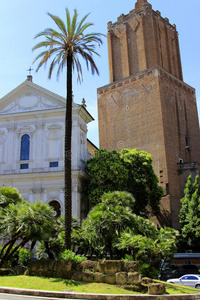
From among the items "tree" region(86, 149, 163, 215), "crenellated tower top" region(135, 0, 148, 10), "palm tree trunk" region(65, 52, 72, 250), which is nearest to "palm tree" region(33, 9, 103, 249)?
"palm tree trunk" region(65, 52, 72, 250)

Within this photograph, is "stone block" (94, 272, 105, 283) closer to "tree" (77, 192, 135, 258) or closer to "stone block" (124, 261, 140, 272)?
"stone block" (124, 261, 140, 272)

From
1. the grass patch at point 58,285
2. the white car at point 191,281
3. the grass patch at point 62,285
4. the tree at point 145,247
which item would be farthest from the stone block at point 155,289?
the white car at point 191,281

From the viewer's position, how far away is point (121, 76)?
52750 millimetres

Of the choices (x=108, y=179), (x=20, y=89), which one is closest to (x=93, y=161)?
(x=108, y=179)

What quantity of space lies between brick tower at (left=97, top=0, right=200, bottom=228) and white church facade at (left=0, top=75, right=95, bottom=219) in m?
10.3

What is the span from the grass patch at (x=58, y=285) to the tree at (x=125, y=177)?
1636cm

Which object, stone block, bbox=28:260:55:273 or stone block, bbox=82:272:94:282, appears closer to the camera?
stone block, bbox=82:272:94:282

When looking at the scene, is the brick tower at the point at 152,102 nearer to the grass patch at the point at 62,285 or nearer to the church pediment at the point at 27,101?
the church pediment at the point at 27,101

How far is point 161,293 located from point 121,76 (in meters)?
41.6

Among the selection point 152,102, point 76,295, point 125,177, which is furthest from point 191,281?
point 152,102

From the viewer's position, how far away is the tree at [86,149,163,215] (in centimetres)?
3331

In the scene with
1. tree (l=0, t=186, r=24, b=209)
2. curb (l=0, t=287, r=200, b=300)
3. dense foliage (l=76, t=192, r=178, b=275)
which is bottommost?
curb (l=0, t=287, r=200, b=300)

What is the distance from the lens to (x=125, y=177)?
33906 mm

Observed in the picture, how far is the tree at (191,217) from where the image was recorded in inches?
1389
